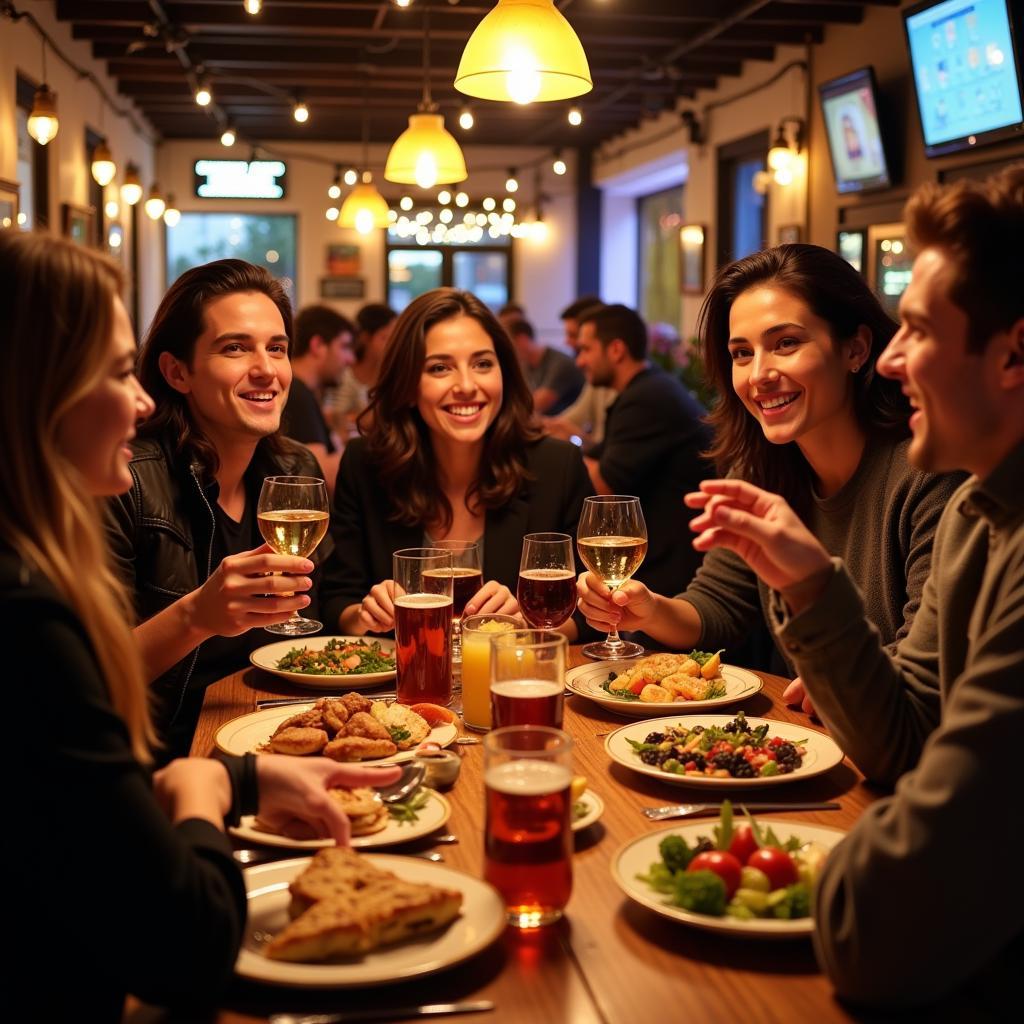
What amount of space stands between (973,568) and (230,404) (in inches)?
70.9

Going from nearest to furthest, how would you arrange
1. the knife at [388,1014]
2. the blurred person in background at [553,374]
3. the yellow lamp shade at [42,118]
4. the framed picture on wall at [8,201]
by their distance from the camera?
1. the knife at [388,1014]
2. the yellow lamp shade at [42,118]
3. the framed picture on wall at [8,201]
4. the blurred person in background at [553,374]

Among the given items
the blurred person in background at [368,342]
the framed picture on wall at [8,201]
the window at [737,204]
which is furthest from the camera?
the window at [737,204]

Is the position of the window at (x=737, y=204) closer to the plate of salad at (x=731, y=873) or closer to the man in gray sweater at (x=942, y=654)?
the man in gray sweater at (x=942, y=654)

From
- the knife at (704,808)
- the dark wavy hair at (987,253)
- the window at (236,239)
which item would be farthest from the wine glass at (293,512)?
the window at (236,239)

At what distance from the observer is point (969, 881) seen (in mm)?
1153

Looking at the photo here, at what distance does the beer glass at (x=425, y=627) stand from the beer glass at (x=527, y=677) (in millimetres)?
436

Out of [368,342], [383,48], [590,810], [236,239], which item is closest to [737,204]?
[383,48]

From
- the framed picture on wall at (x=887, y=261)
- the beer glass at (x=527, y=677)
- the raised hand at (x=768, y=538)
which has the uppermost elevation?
the framed picture on wall at (x=887, y=261)

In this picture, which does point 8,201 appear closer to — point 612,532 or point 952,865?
point 612,532

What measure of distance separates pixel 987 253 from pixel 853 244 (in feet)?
21.5

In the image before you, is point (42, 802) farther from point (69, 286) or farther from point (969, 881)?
point (969, 881)

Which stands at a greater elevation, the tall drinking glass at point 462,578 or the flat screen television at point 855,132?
the flat screen television at point 855,132

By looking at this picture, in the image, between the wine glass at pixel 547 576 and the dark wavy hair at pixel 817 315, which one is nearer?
the wine glass at pixel 547 576

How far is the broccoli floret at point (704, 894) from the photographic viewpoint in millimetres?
1281
